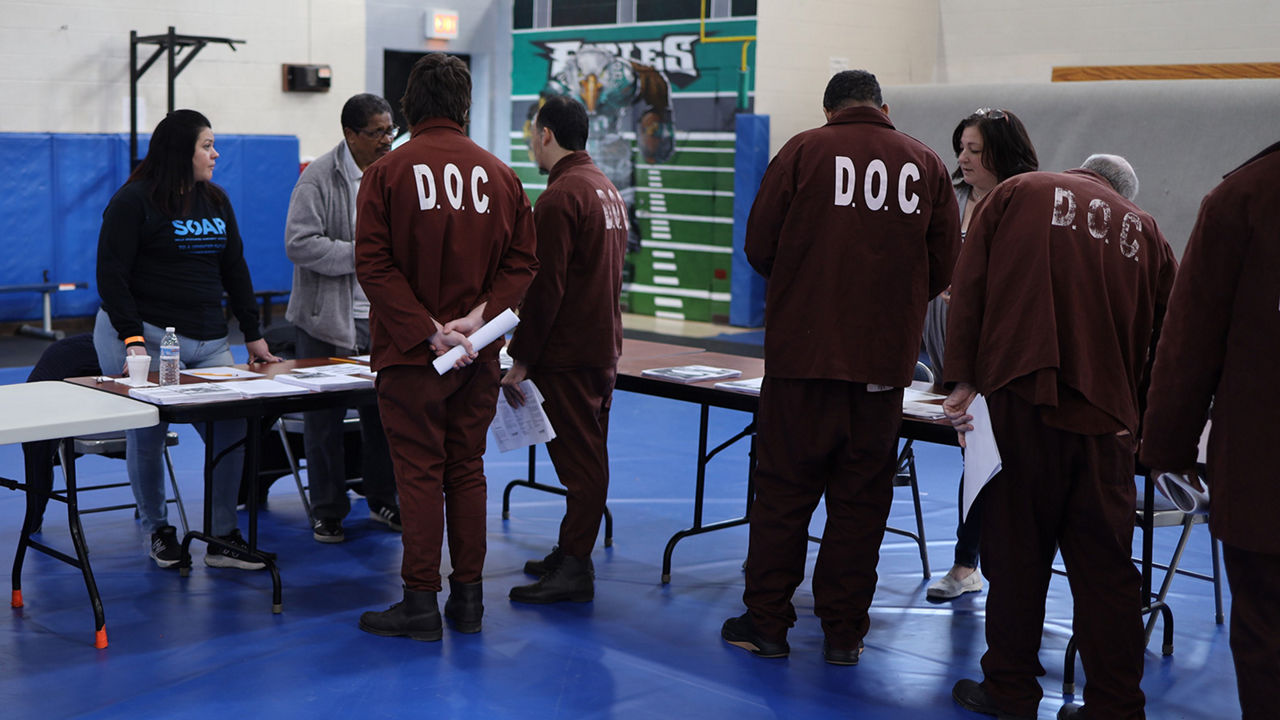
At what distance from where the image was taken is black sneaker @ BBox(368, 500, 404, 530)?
4.50 metres

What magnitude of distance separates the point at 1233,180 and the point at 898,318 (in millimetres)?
1090

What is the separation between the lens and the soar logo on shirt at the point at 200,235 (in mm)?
3869

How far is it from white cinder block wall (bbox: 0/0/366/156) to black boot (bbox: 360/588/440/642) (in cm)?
667

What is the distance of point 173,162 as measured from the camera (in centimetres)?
385

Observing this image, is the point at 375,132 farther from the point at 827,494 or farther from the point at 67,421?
the point at 827,494

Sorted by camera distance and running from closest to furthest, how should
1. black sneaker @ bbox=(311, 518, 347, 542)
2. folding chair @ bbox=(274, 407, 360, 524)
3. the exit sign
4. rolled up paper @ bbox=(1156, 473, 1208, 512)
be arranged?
rolled up paper @ bbox=(1156, 473, 1208, 512), black sneaker @ bbox=(311, 518, 347, 542), folding chair @ bbox=(274, 407, 360, 524), the exit sign

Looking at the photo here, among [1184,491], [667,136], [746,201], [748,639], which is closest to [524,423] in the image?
[748,639]

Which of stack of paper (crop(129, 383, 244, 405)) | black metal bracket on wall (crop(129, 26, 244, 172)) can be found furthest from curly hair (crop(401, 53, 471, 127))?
black metal bracket on wall (crop(129, 26, 244, 172))

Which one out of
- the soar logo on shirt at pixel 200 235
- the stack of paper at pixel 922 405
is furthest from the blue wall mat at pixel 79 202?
the stack of paper at pixel 922 405

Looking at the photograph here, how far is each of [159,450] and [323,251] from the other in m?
0.85

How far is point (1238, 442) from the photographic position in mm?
2137

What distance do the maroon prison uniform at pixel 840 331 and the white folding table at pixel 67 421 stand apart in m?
1.66

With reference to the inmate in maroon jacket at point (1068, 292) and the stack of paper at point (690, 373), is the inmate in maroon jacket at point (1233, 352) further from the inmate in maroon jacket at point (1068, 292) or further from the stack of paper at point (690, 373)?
the stack of paper at point (690, 373)

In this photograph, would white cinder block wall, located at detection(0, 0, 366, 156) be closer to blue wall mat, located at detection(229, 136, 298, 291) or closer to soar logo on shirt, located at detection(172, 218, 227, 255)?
blue wall mat, located at detection(229, 136, 298, 291)
